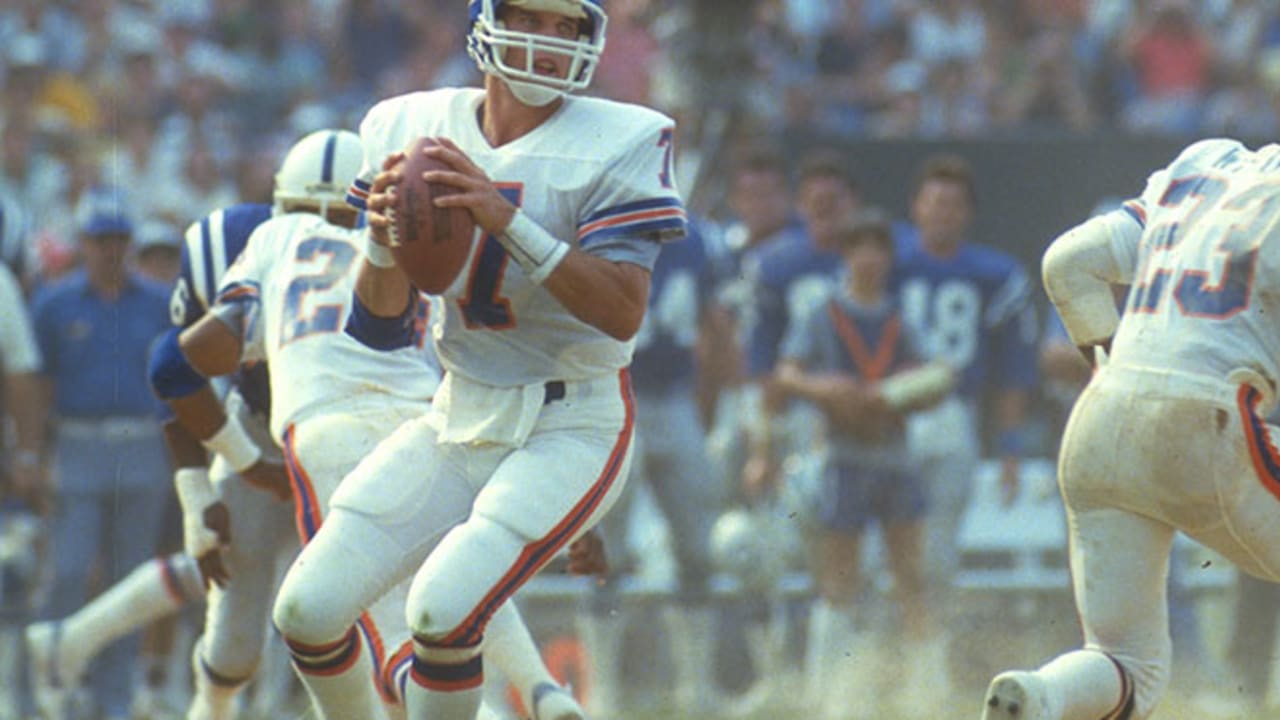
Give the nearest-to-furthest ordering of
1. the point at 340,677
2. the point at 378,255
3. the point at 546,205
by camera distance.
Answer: the point at 546,205 < the point at 378,255 < the point at 340,677

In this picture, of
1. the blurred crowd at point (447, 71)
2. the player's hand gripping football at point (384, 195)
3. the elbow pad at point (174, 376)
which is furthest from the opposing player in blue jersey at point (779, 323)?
the player's hand gripping football at point (384, 195)

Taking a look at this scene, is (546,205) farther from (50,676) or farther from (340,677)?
(50,676)

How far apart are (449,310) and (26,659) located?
4844mm

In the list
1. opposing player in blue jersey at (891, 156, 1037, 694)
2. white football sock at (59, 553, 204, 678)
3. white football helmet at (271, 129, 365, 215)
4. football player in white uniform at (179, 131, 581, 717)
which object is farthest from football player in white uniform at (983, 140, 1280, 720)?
opposing player in blue jersey at (891, 156, 1037, 694)

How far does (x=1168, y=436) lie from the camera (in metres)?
4.91

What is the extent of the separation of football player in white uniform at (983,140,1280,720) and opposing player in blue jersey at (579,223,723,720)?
3.96 meters

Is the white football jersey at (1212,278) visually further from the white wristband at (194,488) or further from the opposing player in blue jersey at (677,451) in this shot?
the opposing player in blue jersey at (677,451)

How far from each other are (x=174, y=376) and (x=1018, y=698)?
7.80 ft

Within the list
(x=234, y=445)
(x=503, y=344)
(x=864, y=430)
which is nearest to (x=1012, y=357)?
(x=864, y=430)

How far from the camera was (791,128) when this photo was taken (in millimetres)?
9938

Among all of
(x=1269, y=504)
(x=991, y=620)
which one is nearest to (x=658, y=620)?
(x=991, y=620)

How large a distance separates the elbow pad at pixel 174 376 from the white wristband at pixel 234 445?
0.47ft

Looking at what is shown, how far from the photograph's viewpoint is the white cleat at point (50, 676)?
8.10m

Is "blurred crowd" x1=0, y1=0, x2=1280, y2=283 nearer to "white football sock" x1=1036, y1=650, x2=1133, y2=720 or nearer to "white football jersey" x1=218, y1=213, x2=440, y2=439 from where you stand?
"white football jersey" x1=218, y1=213, x2=440, y2=439
